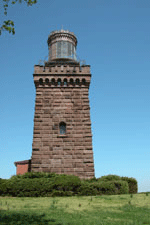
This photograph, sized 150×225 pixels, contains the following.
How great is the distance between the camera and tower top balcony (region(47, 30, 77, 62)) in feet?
87.6

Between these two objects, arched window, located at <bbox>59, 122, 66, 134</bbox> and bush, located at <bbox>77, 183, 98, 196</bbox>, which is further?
arched window, located at <bbox>59, 122, 66, 134</bbox>

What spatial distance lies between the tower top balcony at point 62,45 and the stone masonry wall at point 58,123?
4.29m

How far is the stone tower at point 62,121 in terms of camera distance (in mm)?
19389

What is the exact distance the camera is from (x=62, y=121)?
21125 mm

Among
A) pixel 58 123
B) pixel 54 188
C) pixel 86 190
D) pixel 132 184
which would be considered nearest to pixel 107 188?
pixel 86 190

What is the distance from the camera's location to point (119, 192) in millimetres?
15539

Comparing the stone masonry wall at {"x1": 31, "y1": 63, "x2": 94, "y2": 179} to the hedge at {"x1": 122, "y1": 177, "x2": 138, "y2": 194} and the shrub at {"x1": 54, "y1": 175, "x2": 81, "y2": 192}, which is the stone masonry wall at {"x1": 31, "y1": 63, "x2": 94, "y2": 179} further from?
the shrub at {"x1": 54, "y1": 175, "x2": 81, "y2": 192}

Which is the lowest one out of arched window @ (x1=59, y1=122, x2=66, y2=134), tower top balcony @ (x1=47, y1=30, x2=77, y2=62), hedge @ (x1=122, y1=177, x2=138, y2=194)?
hedge @ (x1=122, y1=177, x2=138, y2=194)

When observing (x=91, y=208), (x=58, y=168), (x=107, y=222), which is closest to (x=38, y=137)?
(x=58, y=168)

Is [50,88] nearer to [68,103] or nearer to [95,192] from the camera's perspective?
[68,103]

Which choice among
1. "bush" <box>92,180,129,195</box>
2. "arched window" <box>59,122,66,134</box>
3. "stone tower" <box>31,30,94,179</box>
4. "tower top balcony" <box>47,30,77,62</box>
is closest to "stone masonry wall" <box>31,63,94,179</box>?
"stone tower" <box>31,30,94,179</box>

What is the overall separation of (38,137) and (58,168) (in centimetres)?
361

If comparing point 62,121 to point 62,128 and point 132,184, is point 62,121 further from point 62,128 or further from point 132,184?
point 132,184

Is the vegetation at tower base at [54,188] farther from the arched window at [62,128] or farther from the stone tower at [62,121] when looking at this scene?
the arched window at [62,128]
